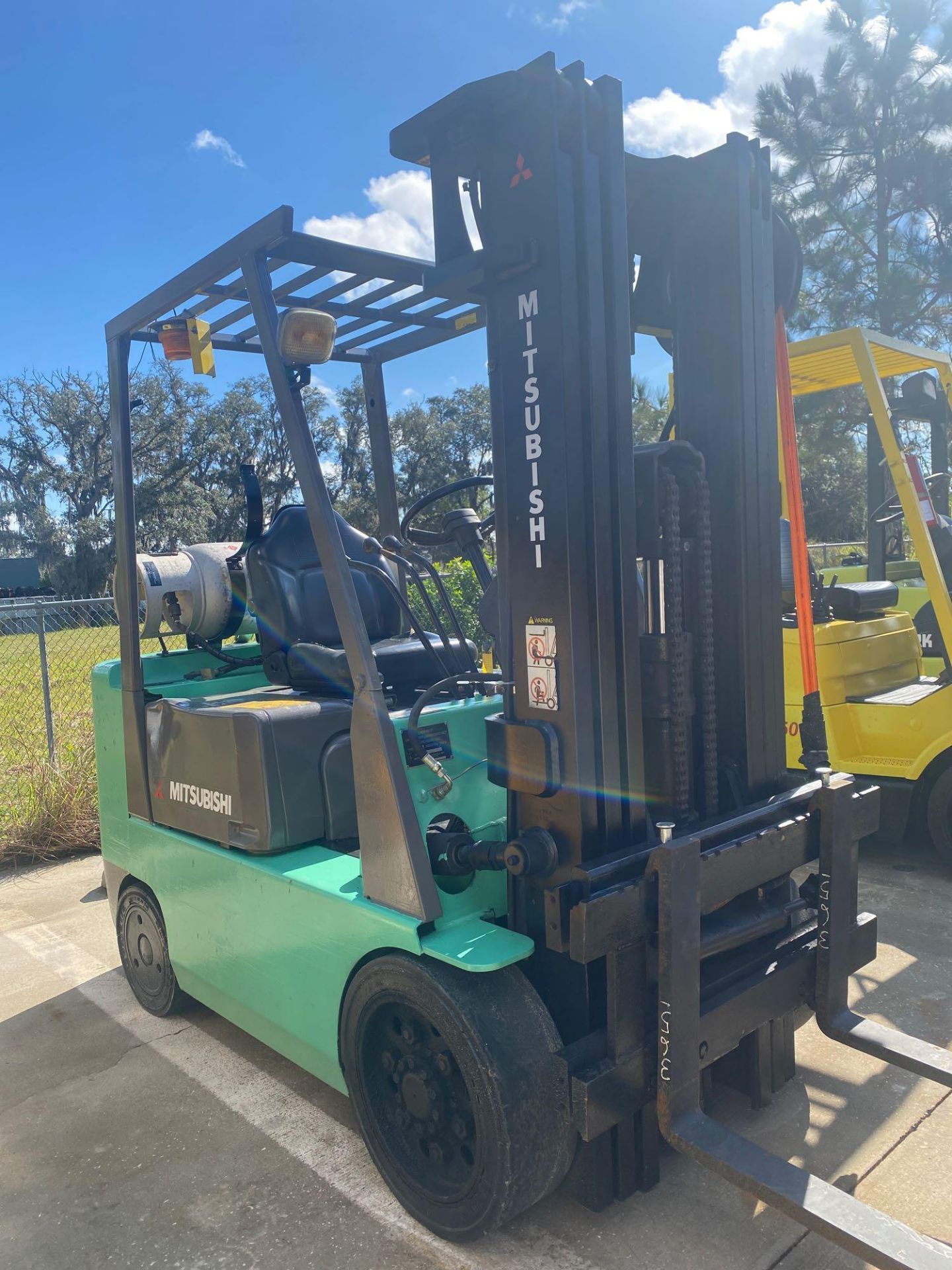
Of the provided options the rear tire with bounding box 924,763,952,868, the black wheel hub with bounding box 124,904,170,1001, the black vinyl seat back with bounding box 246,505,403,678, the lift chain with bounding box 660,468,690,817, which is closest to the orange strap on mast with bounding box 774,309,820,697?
the lift chain with bounding box 660,468,690,817

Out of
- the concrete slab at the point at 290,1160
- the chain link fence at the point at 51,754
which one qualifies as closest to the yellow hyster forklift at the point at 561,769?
the concrete slab at the point at 290,1160

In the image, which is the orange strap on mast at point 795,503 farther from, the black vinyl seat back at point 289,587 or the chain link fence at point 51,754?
the chain link fence at point 51,754

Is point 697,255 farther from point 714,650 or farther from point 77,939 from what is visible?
point 77,939

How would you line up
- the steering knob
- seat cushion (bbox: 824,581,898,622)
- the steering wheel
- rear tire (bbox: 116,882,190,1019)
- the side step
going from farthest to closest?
seat cushion (bbox: 824,581,898,622), rear tire (bbox: 116,882,190,1019), the steering wheel, the steering knob, the side step

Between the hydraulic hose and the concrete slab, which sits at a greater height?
the hydraulic hose

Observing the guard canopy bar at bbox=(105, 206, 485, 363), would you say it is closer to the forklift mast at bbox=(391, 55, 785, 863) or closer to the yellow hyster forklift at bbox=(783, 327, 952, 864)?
the forklift mast at bbox=(391, 55, 785, 863)

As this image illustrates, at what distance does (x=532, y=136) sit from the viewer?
7.65 feet

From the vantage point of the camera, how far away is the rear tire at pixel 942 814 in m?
4.95

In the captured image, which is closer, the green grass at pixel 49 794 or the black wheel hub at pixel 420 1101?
the black wheel hub at pixel 420 1101

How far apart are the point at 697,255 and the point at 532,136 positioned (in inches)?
28.2

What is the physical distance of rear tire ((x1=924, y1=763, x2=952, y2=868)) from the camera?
16.2ft

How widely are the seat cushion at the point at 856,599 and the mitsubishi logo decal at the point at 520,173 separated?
378 centimetres

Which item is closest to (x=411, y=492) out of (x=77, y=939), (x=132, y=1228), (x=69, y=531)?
(x=69, y=531)

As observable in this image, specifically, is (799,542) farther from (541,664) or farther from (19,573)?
(19,573)
